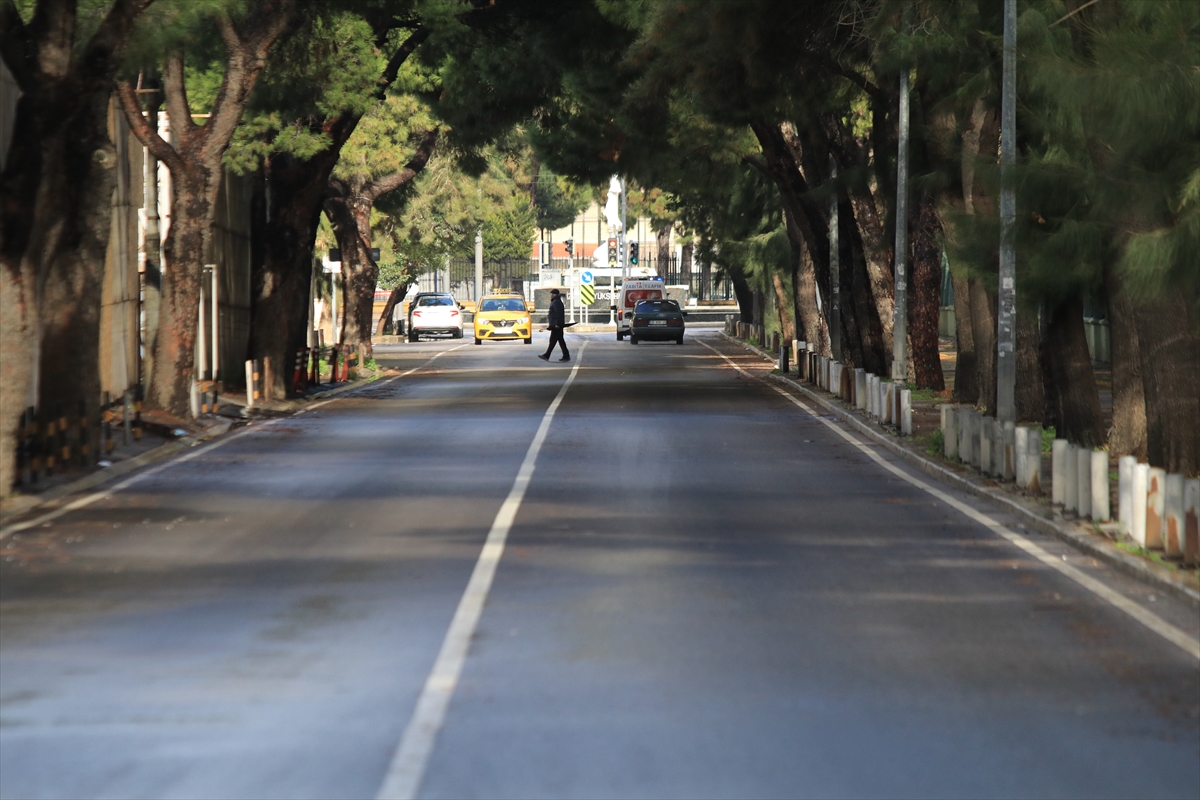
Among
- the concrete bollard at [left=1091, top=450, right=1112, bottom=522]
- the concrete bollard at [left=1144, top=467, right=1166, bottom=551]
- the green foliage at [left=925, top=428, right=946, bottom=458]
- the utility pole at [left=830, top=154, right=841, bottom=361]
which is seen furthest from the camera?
the utility pole at [left=830, top=154, right=841, bottom=361]

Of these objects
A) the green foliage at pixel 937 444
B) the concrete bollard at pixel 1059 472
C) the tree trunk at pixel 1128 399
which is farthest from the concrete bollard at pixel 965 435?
the concrete bollard at pixel 1059 472

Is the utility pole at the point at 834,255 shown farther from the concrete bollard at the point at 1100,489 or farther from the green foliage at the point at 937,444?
the concrete bollard at the point at 1100,489

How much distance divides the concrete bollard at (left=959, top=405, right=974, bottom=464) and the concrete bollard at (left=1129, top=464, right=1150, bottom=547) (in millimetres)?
6181

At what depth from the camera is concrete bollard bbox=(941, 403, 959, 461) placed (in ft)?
66.7

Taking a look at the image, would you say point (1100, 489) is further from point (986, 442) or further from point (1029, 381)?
point (1029, 381)

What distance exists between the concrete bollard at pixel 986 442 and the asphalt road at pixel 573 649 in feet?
2.93

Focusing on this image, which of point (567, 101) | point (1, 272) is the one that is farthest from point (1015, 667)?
point (567, 101)

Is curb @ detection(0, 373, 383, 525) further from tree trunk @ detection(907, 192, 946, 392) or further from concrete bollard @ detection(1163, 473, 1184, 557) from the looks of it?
tree trunk @ detection(907, 192, 946, 392)

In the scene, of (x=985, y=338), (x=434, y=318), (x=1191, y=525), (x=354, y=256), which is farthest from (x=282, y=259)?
(x=434, y=318)

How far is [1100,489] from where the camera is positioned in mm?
14422

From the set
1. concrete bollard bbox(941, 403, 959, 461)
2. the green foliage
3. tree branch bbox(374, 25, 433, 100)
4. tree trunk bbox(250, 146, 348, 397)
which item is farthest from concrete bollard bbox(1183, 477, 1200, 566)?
tree trunk bbox(250, 146, 348, 397)

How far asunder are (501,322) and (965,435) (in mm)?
46991

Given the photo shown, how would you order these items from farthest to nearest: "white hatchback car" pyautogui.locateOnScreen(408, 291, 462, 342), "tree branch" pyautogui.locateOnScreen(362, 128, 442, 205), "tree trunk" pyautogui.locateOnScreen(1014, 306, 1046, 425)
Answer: "white hatchback car" pyautogui.locateOnScreen(408, 291, 462, 342) → "tree branch" pyautogui.locateOnScreen(362, 128, 442, 205) → "tree trunk" pyautogui.locateOnScreen(1014, 306, 1046, 425)

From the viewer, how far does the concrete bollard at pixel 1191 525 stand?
39.5 ft
